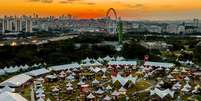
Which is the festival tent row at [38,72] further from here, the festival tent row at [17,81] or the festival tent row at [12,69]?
the festival tent row at [12,69]

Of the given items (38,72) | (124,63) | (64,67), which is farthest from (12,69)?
(124,63)

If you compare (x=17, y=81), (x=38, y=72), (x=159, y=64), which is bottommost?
(x=38, y=72)

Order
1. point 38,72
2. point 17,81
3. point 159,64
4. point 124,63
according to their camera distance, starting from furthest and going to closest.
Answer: point 124,63
point 159,64
point 38,72
point 17,81

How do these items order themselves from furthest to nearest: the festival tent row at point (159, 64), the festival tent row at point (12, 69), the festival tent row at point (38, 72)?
1. the festival tent row at point (159, 64)
2. the festival tent row at point (12, 69)
3. the festival tent row at point (38, 72)

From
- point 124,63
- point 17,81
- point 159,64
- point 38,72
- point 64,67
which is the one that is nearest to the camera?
point 17,81

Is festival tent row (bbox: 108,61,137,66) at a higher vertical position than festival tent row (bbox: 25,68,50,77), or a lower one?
higher

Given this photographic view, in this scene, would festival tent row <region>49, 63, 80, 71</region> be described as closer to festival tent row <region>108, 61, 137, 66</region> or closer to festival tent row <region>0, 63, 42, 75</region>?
festival tent row <region>0, 63, 42, 75</region>

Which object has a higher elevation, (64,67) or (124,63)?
(124,63)

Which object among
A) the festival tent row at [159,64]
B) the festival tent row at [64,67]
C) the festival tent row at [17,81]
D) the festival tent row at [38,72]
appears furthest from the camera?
the festival tent row at [159,64]

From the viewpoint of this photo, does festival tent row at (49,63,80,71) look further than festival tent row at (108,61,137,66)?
No

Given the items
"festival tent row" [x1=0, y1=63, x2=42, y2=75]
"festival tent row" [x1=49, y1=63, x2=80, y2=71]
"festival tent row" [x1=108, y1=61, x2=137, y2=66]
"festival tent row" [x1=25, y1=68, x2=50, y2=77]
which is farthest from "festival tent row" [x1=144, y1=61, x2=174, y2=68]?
"festival tent row" [x1=0, y1=63, x2=42, y2=75]

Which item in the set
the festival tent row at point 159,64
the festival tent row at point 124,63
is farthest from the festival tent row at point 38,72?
the festival tent row at point 159,64

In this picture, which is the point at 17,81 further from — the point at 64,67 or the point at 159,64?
the point at 159,64
